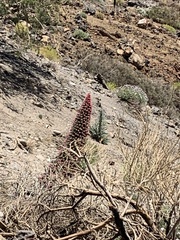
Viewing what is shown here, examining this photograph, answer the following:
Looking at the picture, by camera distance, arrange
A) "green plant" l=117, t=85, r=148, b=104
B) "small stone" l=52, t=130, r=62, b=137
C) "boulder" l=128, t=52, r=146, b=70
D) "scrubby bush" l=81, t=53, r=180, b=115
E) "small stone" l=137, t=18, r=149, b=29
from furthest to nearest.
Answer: "small stone" l=137, t=18, r=149, b=29 → "boulder" l=128, t=52, r=146, b=70 → "scrubby bush" l=81, t=53, r=180, b=115 → "green plant" l=117, t=85, r=148, b=104 → "small stone" l=52, t=130, r=62, b=137

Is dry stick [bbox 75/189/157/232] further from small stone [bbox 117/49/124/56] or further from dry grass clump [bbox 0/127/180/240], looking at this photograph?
small stone [bbox 117/49/124/56]

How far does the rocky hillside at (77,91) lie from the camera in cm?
444

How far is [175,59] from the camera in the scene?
22219 millimetres

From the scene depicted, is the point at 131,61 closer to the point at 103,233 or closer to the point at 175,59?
the point at 175,59

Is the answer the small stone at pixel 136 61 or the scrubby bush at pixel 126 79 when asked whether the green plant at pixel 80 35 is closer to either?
the small stone at pixel 136 61

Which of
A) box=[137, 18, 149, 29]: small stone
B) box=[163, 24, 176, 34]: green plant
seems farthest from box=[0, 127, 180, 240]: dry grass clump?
box=[163, 24, 176, 34]: green plant

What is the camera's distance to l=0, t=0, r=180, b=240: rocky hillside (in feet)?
14.6

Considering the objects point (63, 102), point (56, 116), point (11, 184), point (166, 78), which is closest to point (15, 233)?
point (11, 184)

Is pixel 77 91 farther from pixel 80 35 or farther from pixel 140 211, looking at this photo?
pixel 80 35

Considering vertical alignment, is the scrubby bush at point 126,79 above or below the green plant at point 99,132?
below

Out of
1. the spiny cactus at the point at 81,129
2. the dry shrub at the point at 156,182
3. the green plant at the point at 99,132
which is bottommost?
the green plant at the point at 99,132

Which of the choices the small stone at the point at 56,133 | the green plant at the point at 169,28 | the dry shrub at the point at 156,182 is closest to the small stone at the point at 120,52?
the green plant at the point at 169,28

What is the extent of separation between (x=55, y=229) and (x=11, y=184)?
1.23m

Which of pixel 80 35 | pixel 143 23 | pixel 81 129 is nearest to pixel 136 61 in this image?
pixel 80 35
